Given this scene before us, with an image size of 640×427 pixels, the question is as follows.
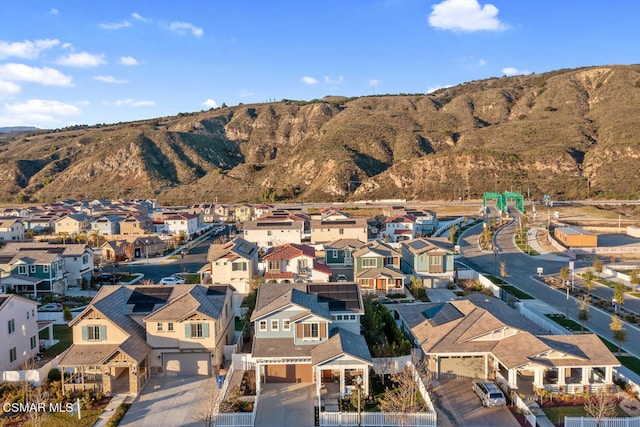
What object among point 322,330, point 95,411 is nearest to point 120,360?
point 95,411

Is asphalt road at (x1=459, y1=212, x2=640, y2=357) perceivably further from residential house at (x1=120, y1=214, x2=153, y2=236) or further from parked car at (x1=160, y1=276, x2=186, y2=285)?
residential house at (x1=120, y1=214, x2=153, y2=236)

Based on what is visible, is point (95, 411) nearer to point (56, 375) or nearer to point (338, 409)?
point (56, 375)

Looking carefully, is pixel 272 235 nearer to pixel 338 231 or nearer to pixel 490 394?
pixel 338 231

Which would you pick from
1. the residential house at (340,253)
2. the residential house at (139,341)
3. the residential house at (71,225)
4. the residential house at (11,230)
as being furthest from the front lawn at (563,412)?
the residential house at (11,230)

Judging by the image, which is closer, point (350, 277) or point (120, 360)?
point (120, 360)

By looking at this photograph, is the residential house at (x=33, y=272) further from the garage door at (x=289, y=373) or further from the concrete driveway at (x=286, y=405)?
the concrete driveway at (x=286, y=405)

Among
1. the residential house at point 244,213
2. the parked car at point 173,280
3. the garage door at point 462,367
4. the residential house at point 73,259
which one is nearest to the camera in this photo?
the garage door at point 462,367
